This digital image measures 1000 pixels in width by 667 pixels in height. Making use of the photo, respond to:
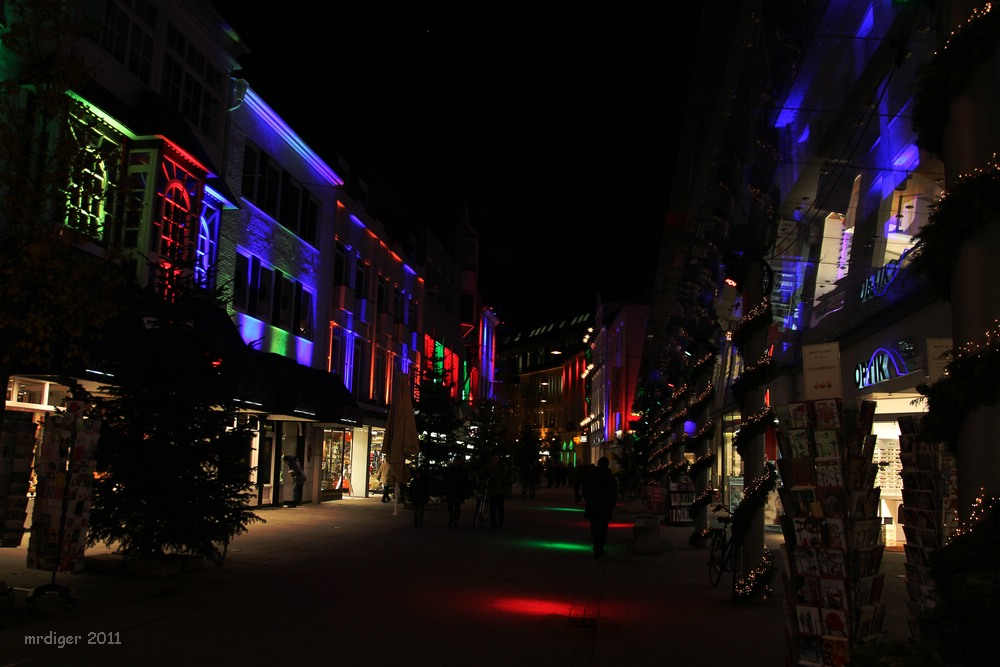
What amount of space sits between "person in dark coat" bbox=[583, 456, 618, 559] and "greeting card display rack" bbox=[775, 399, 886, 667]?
9.93m

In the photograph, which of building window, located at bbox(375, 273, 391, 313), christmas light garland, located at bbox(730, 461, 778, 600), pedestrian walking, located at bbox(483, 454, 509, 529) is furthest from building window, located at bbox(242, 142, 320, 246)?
christmas light garland, located at bbox(730, 461, 778, 600)

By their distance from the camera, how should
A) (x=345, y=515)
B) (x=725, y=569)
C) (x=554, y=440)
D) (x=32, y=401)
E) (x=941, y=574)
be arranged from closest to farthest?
(x=941, y=574) → (x=725, y=569) → (x=32, y=401) → (x=345, y=515) → (x=554, y=440)

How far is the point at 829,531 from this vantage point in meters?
6.80

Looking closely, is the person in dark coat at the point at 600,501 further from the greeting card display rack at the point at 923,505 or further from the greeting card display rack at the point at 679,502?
the greeting card display rack at the point at 679,502

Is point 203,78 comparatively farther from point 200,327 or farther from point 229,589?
point 229,589

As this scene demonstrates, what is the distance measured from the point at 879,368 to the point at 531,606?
657 cm

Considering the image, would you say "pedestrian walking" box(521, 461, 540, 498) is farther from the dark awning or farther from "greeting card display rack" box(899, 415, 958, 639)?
"greeting card display rack" box(899, 415, 958, 639)

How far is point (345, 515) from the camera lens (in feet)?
85.5

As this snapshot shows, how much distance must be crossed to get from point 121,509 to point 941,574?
10.4 m

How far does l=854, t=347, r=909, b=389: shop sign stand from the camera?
12703mm

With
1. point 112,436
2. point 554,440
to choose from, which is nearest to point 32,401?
point 112,436

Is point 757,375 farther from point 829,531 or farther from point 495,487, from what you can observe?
point 495,487

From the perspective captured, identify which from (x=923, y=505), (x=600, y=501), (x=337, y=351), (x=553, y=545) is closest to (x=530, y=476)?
(x=337, y=351)

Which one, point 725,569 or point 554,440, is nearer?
point 725,569
